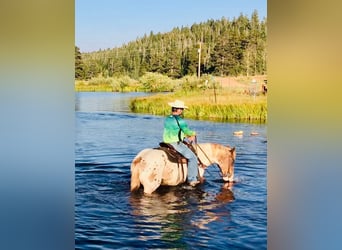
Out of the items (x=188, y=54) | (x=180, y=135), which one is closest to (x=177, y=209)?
(x=180, y=135)

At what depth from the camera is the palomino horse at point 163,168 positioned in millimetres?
2211

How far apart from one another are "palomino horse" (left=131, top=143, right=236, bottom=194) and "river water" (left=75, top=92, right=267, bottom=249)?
0.03 meters

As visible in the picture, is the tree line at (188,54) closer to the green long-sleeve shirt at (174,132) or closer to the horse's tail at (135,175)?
the green long-sleeve shirt at (174,132)

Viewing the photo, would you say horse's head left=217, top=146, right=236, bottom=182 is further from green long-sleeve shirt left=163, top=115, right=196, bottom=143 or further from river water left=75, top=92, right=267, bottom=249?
green long-sleeve shirt left=163, top=115, right=196, bottom=143

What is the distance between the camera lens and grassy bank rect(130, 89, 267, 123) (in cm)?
226

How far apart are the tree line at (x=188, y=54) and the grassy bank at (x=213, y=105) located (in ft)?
0.33

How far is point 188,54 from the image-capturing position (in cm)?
229

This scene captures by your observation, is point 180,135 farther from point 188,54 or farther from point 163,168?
point 188,54

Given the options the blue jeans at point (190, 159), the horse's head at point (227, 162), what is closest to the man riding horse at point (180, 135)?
the blue jeans at point (190, 159)

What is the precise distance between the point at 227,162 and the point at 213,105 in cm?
28
